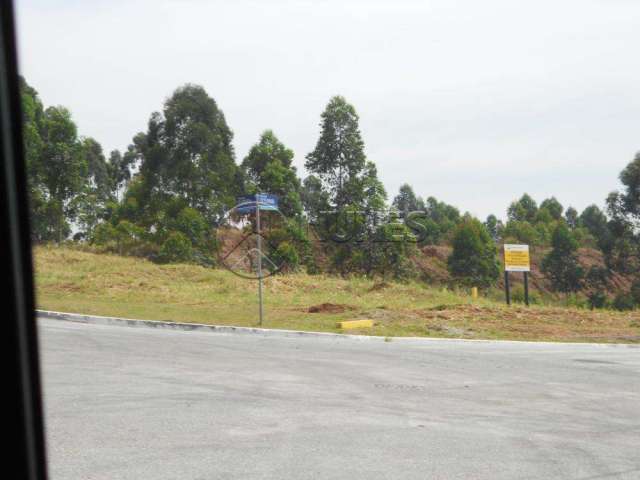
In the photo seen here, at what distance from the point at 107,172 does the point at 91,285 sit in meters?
54.5

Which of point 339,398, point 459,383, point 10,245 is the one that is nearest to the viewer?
point 10,245

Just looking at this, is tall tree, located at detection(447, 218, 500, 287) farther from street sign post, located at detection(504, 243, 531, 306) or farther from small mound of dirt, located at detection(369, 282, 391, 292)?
street sign post, located at detection(504, 243, 531, 306)

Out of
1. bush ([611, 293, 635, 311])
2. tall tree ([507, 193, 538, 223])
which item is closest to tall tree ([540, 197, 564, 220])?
tall tree ([507, 193, 538, 223])

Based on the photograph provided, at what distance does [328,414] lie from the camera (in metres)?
8.28

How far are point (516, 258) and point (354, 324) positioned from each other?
36.6 ft

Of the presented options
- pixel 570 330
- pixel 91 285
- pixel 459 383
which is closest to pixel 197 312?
pixel 91 285

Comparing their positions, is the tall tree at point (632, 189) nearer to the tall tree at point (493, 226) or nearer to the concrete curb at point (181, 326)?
the concrete curb at point (181, 326)

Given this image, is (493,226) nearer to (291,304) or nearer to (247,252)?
(247,252)

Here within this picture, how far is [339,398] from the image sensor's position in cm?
943

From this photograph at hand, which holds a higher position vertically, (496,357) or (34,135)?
(34,135)

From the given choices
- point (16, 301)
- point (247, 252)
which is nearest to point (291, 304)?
point (247, 252)

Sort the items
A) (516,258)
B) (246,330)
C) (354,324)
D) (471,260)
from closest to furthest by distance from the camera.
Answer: (246,330)
(354,324)
(516,258)
(471,260)

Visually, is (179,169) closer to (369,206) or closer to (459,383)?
(369,206)

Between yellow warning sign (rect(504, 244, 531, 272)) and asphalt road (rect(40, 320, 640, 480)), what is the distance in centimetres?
1495
